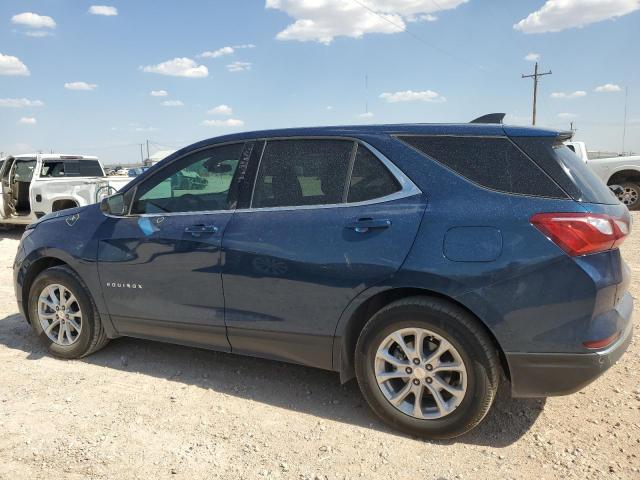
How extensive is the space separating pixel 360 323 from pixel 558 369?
3.61 ft

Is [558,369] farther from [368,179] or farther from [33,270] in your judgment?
[33,270]

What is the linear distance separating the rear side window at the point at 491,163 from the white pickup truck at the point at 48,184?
9008mm

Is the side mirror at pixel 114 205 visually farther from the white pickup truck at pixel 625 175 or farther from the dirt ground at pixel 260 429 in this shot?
the white pickup truck at pixel 625 175

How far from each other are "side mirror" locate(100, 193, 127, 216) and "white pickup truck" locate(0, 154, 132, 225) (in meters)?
6.93

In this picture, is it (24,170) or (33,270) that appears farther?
(24,170)

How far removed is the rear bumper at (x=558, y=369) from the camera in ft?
8.85

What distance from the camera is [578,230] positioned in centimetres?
263

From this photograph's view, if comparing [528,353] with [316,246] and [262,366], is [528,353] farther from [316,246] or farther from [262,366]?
[262,366]

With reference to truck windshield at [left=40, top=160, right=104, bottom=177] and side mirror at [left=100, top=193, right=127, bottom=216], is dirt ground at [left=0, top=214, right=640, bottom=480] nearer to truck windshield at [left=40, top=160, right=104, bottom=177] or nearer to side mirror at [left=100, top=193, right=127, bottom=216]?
side mirror at [left=100, top=193, right=127, bottom=216]

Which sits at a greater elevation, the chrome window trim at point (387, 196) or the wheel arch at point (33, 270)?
the chrome window trim at point (387, 196)

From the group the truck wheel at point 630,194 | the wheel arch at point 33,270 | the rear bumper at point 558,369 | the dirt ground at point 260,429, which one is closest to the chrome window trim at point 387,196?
the rear bumper at point 558,369

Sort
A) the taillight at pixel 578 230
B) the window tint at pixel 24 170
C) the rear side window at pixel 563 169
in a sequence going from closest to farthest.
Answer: the taillight at pixel 578 230 → the rear side window at pixel 563 169 → the window tint at pixel 24 170

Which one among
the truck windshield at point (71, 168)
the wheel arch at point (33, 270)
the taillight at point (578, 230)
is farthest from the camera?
the truck windshield at point (71, 168)

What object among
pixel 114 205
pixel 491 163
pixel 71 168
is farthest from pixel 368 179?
pixel 71 168
